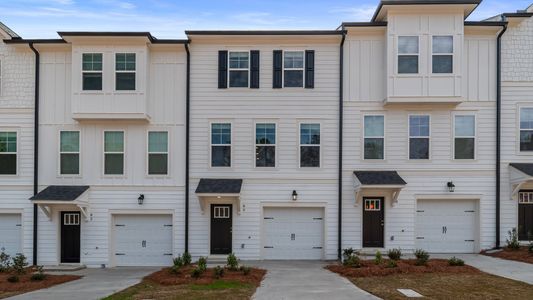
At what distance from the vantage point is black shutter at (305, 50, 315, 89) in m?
18.1

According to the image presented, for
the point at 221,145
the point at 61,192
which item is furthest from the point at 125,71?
the point at 61,192

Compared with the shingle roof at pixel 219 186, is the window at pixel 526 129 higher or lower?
higher

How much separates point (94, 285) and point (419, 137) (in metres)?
12.0

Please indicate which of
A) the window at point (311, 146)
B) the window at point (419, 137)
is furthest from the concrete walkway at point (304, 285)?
the window at point (419, 137)

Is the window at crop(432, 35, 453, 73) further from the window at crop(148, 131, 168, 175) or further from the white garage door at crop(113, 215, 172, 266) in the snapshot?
the white garage door at crop(113, 215, 172, 266)

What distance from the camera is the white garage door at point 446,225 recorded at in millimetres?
18250

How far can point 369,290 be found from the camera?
11562 millimetres

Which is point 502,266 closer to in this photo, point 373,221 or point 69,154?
point 373,221

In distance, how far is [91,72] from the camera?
696 inches

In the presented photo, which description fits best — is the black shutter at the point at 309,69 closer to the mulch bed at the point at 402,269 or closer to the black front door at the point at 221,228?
the black front door at the point at 221,228

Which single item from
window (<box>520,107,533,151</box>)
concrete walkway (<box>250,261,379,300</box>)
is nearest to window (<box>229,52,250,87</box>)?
concrete walkway (<box>250,261,379,300</box>)

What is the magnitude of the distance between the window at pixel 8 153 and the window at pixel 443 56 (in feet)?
50.9

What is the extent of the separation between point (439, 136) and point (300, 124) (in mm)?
5096

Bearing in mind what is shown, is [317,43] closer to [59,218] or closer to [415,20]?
[415,20]
